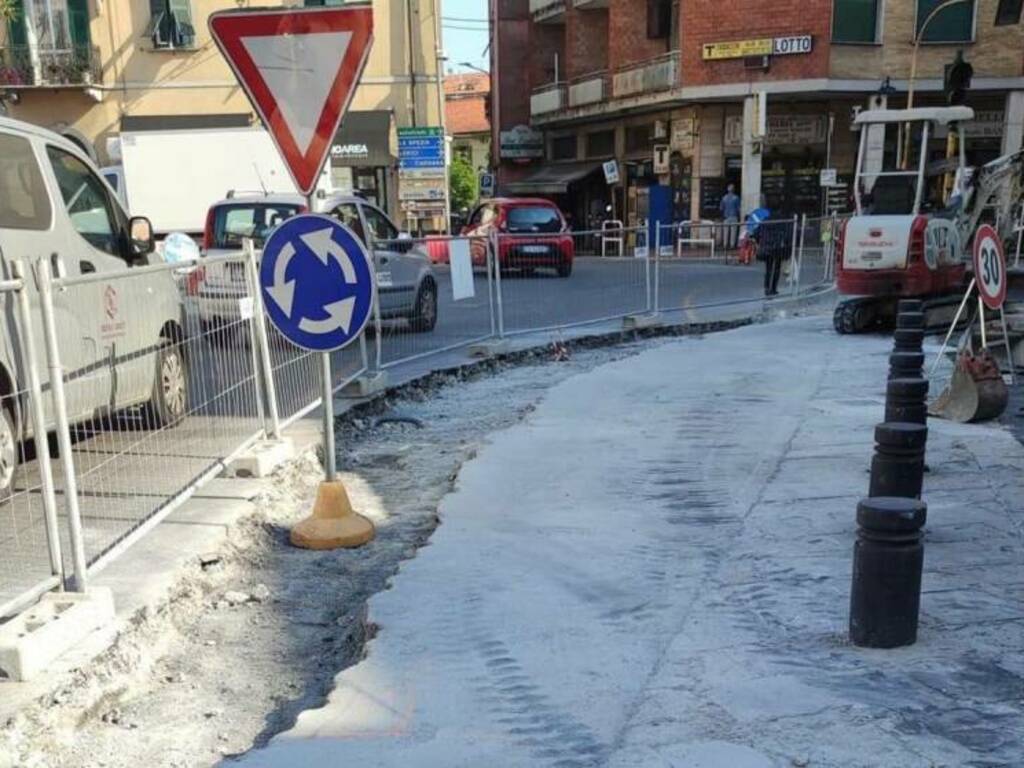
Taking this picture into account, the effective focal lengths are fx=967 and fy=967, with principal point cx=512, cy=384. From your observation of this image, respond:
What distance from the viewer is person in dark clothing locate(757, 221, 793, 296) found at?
54.2 ft

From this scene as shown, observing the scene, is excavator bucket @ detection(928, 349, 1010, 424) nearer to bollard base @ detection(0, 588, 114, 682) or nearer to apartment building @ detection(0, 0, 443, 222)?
bollard base @ detection(0, 588, 114, 682)

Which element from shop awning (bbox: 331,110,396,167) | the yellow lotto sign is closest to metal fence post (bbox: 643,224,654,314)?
shop awning (bbox: 331,110,396,167)

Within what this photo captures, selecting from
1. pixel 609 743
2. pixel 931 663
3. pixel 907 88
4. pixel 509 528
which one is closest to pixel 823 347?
pixel 509 528

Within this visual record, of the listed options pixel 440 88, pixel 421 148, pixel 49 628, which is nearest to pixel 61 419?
pixel 49 628

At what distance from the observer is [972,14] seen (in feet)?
95.5

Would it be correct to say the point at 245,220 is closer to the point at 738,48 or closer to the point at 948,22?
the point at 738,48

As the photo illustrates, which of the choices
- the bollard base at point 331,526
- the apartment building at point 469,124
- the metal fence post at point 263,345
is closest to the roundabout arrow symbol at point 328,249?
the metal fence post at point 263,345

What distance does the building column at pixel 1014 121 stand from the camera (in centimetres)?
2956

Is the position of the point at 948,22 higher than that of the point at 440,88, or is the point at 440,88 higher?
the point at 948,22

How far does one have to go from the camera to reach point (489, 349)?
11250mm

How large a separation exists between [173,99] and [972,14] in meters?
24.2

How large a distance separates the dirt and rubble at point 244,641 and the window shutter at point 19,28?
25.7m

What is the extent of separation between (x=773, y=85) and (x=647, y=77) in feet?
16.9

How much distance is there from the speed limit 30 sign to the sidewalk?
1291mm
